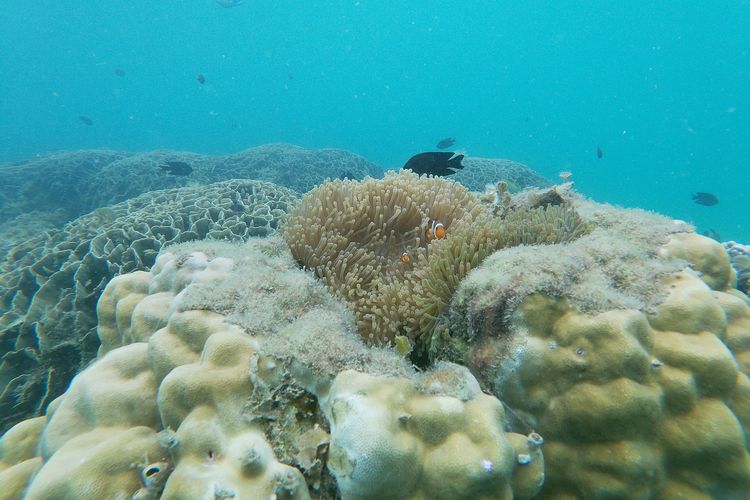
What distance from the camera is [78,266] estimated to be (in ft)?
19.5

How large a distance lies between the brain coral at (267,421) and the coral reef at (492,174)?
1343cm

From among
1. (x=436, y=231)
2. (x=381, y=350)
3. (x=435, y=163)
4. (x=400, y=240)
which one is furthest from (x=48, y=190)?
(x=381, y=350)

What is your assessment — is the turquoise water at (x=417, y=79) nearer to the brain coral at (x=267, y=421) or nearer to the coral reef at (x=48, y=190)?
the coral reef at (x=48, y=190)

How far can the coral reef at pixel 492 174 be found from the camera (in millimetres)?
15148

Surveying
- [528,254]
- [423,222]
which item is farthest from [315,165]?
[528,254]

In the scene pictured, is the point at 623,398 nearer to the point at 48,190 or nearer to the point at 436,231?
the point at 436,231

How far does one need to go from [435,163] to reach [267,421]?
17.4 ft

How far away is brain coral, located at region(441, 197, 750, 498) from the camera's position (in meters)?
2.04

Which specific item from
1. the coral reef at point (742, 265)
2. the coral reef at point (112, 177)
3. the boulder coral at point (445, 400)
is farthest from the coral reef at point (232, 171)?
the boulder coral at point (445, 400)

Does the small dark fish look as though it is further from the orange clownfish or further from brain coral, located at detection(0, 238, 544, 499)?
brain coral, located at detection(0, 238, 544, 499)

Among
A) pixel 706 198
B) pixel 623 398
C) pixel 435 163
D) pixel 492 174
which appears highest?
pixel 706 198

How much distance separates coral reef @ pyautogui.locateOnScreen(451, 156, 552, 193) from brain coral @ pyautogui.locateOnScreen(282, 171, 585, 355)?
11.3 metres

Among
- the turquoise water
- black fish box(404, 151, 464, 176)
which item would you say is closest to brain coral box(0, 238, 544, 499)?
black fish box(404, 151, 464, 176)

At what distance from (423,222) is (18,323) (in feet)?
19.1
